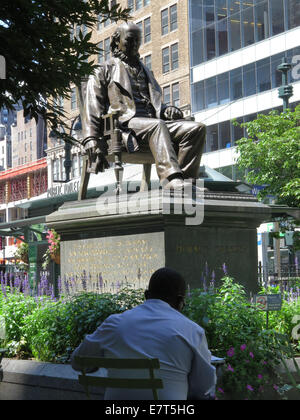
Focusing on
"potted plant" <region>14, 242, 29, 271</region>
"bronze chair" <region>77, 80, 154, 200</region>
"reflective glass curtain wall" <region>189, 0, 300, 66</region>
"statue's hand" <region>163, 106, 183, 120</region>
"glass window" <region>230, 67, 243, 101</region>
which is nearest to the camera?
"bronze chair" <region>77, 80, 154, 200</region>

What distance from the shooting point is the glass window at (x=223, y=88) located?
4834 centimetres

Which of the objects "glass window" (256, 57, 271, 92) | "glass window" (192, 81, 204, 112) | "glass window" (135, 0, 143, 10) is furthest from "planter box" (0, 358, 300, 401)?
"glass window" (135, 0, 143, 10)

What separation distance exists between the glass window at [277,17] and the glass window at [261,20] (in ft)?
1.93

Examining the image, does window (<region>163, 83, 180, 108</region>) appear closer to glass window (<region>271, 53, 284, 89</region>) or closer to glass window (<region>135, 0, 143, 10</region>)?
glass window (<region>135, 0, 143, 10</region>)

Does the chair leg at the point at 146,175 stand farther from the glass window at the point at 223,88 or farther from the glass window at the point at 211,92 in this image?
the glass window at the point at 211,92

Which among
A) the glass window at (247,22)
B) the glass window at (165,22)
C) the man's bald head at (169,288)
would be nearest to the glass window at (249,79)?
the glass window at (247,22)

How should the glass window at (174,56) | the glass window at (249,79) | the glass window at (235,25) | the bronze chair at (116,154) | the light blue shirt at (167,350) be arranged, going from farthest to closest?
the glass window at (174,56), the glass window at (235,25), the glass window at (249,79), the bronze chair at (116,154), the light blue shirt at (167,350)

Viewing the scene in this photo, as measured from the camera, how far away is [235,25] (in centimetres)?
4812

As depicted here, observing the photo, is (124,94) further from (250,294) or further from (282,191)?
(282,191)

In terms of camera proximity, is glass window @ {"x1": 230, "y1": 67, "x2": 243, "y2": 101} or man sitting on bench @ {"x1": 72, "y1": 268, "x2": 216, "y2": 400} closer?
man sitting on bench @ {"x1": 72, "y1": 268, "x2": 216, "y2": 400}

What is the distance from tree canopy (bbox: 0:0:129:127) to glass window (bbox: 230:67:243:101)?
38.8 meters

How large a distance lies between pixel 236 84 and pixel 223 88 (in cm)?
130

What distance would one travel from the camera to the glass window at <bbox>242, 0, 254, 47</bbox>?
46.7 meters

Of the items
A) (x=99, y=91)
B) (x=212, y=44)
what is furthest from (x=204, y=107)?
(x=99, y=91)
